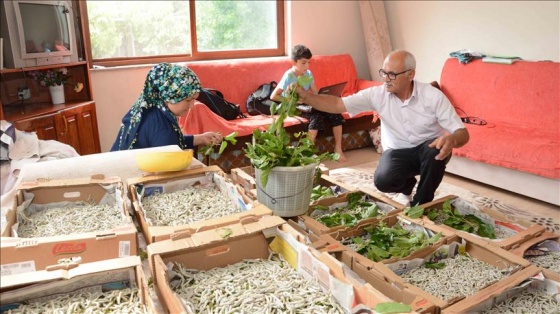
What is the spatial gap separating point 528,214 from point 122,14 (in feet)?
12.4

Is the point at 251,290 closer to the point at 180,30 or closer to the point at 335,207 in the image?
the point at 335,207

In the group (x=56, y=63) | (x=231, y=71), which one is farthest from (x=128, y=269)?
(x=231, y=71)

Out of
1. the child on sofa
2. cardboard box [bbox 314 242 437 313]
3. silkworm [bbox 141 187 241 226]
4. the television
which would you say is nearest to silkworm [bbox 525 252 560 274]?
cardboard box [bbox 314 242 437 313]

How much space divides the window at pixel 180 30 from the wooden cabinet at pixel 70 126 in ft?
2.11

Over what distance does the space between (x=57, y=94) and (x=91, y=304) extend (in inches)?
120

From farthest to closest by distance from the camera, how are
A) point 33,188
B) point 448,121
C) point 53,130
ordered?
point 53,130, point 448,121, point 33,188

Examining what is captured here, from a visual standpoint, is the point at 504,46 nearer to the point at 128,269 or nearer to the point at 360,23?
the point at 360,23

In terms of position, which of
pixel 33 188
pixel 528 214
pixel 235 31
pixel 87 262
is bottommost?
pixel 528 214

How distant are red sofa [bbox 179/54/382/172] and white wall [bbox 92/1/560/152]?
402mm

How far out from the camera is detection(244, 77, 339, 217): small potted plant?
1.78m

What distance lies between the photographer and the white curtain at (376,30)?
5.15m

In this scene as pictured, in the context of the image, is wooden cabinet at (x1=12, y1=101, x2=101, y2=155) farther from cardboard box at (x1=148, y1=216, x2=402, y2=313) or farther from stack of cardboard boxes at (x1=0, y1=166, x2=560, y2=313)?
cardboard box at (x1=148, y1=216, x2=402, y2=313)

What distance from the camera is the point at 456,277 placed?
5.33 ft

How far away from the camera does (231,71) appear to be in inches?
172
